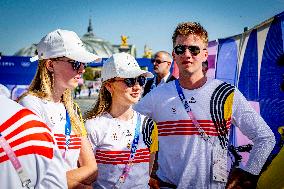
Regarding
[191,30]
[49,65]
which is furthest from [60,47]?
[191,30]

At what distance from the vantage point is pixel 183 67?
2.89 meters

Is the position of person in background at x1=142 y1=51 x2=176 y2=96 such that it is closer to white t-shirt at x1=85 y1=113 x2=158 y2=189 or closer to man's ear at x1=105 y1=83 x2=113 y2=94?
man's ear at x1=105 y1=83 x2=113 y2=94

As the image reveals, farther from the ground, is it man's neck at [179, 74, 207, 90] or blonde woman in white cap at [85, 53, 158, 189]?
man's neck at [179, 74, 207, 90]

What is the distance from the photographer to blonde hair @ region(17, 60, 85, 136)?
245cm

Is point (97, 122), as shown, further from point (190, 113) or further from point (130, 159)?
point (190, 113)

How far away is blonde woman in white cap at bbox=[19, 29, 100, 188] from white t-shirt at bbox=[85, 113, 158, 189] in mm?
150

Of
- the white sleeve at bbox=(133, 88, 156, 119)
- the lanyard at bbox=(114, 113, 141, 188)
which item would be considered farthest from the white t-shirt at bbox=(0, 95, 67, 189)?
the white sleeve at bbox=(133, 88, 156, 119)

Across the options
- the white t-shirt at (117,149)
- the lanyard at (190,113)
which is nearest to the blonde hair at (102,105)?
the white t-shirt at (117,149)

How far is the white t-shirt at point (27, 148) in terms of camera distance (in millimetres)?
1116

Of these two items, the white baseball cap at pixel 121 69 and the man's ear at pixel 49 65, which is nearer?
the man's ear at pixel 49 65

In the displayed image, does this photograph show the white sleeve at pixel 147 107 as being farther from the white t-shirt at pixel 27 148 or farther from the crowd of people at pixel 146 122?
the white t-shirt at pixel 27 148

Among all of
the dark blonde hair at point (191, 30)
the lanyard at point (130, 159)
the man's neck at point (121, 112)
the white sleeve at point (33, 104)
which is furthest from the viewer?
the dark blonde hair at point (191, 30)

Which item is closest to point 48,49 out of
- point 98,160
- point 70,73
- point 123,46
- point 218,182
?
point 70,73

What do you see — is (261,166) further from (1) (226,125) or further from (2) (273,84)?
(2) (273,84)
